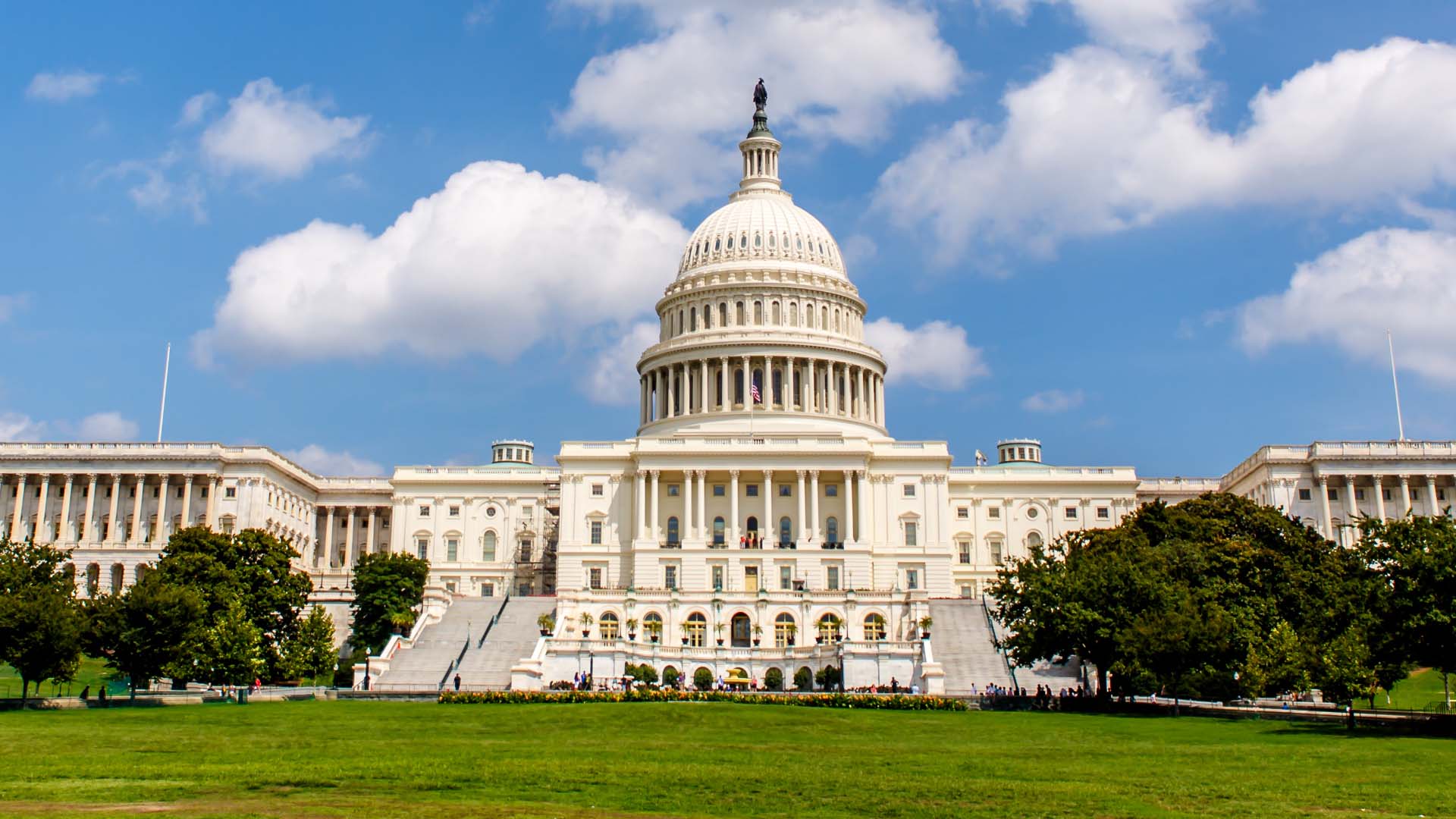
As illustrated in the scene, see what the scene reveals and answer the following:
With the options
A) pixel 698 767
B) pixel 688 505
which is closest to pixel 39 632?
pixel 698 767

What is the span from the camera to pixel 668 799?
2480cm

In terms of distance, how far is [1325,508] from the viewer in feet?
366

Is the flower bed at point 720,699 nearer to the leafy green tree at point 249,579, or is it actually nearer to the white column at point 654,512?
the leafy green tree at point 249,579

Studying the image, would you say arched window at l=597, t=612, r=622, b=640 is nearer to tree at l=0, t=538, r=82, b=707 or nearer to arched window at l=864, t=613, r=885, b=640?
arched window at l=864, t=613, r=885, b=640

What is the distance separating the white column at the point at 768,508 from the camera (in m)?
103

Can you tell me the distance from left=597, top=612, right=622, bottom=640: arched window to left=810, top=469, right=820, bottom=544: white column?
62.6 ft

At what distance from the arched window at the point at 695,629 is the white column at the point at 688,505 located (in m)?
14.8

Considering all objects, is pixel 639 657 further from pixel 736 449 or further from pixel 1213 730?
pixel 1213 730

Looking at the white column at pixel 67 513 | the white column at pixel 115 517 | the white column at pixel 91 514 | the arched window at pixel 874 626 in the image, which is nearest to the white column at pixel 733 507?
the arched window at pixel 874 626

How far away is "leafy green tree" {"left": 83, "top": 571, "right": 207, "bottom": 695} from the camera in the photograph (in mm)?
59062

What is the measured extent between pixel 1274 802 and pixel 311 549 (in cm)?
11759

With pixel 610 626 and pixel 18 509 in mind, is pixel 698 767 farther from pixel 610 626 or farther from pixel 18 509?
pixel 18 509

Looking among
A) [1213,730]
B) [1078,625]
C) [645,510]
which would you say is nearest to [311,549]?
[645,510]

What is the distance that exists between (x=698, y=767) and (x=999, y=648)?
5134 centimetres
